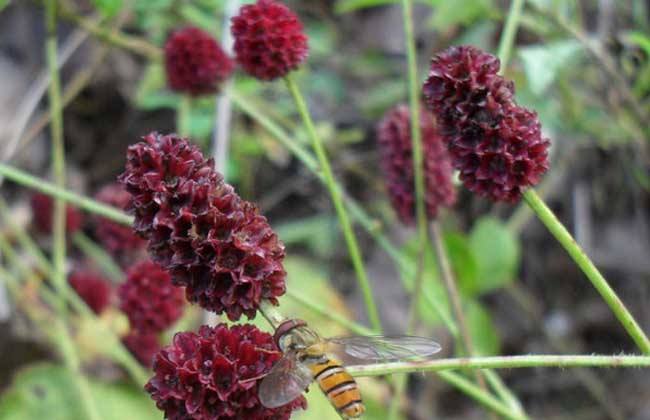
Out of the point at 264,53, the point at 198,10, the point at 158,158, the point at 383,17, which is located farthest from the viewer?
the point at 383,17

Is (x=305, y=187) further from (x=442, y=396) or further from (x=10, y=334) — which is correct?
(x=10, y=334)

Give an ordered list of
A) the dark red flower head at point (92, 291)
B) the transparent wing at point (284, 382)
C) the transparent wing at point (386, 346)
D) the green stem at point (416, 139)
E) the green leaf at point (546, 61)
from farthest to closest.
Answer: the dark red flower head at point (92, 291), the green leaf at point (546, 61), the green stem at point (416, 139), the transparent wing at point (386, 346), the transparent wing at point (284, 382)

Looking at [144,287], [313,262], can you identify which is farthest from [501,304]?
[144,287]

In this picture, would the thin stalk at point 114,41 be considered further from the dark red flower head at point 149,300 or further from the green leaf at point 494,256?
the green leaf at point 494,256

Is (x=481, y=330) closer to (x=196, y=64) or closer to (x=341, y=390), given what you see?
(x=196, y=64)

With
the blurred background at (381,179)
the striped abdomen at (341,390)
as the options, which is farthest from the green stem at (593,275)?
the blurred background at (381,179)

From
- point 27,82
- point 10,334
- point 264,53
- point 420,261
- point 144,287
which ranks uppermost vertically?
point 27,82

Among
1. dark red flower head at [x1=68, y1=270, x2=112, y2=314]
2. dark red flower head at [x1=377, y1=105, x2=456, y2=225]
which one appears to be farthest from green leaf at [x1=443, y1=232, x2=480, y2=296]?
dark red flower head at [x1=68, y1=270, x2=112, y2=314]
